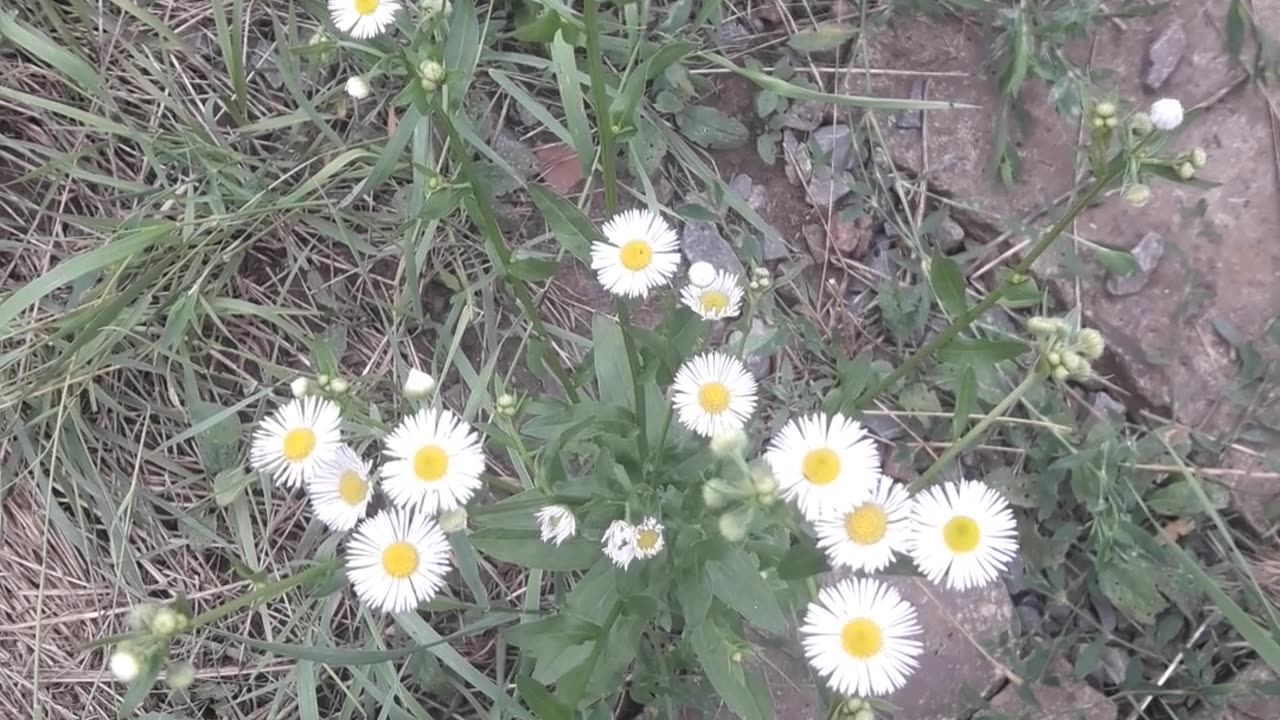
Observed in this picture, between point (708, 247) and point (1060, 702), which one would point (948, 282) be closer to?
point (708, 247)

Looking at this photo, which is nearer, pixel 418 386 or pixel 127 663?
pixel 127 663

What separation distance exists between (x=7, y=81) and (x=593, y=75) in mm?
1739

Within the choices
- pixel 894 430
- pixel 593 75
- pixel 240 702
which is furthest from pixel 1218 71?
pixel 240 702

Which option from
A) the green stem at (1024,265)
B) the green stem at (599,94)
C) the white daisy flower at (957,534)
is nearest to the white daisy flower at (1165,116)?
the green stem at (1024,265)

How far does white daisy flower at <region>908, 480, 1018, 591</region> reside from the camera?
141 centimetres

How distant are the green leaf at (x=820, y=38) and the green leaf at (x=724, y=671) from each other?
1498 mm

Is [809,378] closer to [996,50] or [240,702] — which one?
[996,50]

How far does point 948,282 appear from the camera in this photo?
1.45 meters

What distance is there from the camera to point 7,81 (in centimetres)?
236

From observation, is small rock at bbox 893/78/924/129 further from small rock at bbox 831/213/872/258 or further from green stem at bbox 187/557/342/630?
green stem at bbox 187/557/342/630

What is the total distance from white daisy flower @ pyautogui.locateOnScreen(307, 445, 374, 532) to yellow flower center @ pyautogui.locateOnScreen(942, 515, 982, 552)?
873mm

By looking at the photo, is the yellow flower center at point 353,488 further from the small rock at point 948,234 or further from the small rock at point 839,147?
the small rock at point 948,234

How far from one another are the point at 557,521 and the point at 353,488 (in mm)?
324

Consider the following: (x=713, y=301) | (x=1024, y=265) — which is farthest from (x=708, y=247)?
(x=1024, y=265)
